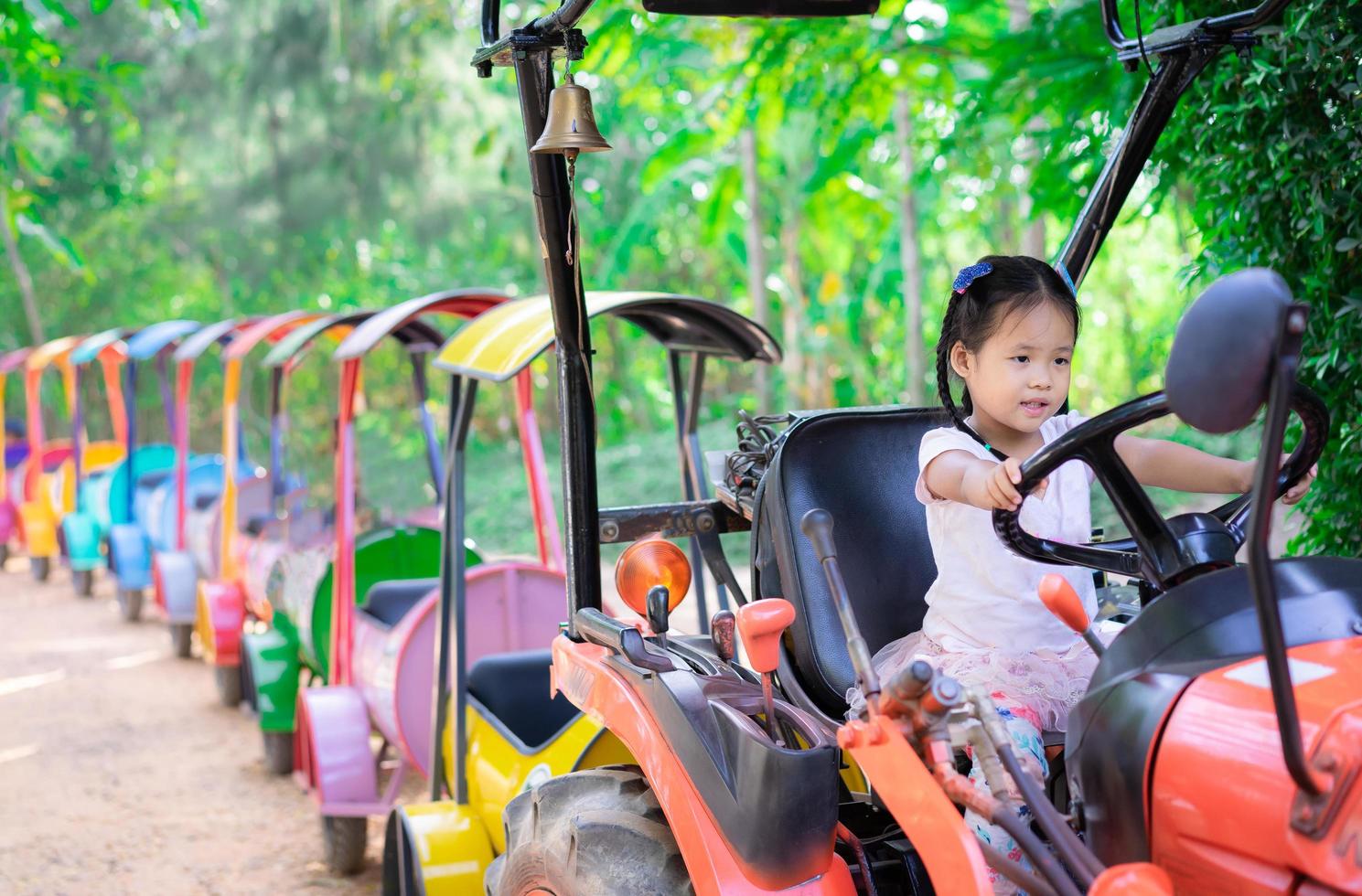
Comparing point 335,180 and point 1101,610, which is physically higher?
point 335,180

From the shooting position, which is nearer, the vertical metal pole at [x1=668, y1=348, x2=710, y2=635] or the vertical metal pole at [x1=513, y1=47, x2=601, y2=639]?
the vertical metal pole at [x1=513, y1=47, x2=601, y2=639]

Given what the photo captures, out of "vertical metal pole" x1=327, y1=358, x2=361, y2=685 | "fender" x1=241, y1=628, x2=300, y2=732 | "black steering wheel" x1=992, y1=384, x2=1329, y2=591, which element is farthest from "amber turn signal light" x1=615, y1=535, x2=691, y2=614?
"fender" x1=241, y1=628, x2=300, y2=732

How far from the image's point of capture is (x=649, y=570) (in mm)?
2670

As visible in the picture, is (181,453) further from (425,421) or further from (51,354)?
(51,354)

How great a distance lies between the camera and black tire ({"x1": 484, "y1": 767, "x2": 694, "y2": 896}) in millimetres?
2328

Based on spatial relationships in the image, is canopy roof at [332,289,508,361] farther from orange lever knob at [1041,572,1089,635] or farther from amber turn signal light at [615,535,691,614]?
orange lever knob at [1041,572,1089,635]

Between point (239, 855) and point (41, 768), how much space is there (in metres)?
1.71

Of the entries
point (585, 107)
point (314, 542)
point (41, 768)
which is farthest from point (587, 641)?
point (41, 768)

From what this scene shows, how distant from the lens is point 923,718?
1820mm

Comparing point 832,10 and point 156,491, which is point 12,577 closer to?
point 156,491

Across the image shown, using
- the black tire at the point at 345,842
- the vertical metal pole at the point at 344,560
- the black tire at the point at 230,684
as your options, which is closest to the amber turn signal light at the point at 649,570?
the black tire at the point at 345,842

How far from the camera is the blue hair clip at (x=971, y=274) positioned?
2.48 m

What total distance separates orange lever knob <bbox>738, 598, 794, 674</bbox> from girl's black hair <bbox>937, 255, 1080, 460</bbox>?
66 cm

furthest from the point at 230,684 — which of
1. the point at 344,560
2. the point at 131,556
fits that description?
the point at 131,556
